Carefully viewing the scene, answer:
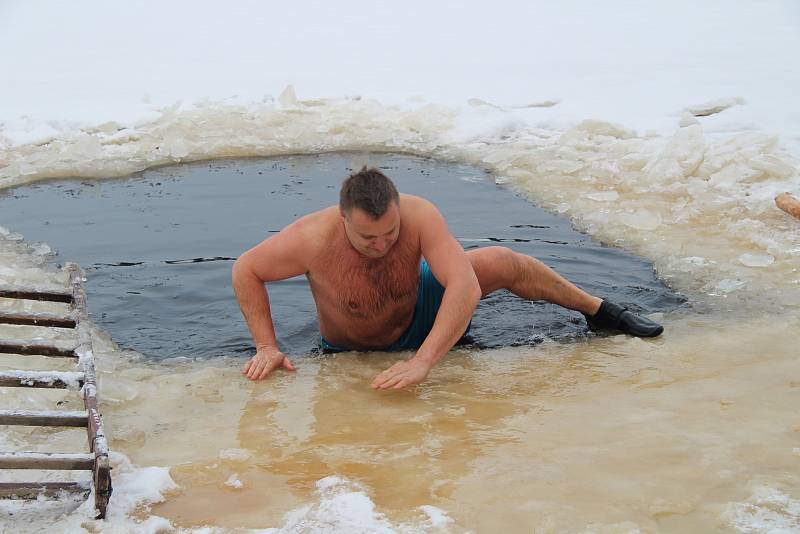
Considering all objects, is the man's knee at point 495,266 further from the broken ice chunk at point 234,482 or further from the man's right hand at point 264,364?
the broken ice chunk at point 234,482

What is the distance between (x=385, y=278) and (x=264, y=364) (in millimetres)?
560

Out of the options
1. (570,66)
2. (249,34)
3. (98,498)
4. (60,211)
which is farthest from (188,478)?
(249,34)

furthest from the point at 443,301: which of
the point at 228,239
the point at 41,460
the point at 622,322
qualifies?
the point at 228,239

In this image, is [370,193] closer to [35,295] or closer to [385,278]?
[385,278]

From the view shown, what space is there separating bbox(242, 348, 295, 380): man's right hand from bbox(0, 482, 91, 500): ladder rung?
3.75ft

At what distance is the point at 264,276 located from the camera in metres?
3.60

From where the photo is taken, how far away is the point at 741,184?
5.91m

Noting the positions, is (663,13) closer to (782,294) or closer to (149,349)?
(782,294)

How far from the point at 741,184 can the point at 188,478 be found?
4.36 meters

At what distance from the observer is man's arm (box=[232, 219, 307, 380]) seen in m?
3.55

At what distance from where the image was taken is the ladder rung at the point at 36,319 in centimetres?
329

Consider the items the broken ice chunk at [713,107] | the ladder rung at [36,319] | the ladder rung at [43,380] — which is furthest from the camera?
the broken ice chunk at [713,107]

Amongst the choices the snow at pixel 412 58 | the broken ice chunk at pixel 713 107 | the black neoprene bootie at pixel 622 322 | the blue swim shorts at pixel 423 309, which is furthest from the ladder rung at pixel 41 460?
the broken ice chunk at pixel 713 107

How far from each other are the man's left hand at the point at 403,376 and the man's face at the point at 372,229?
43 centimetres
